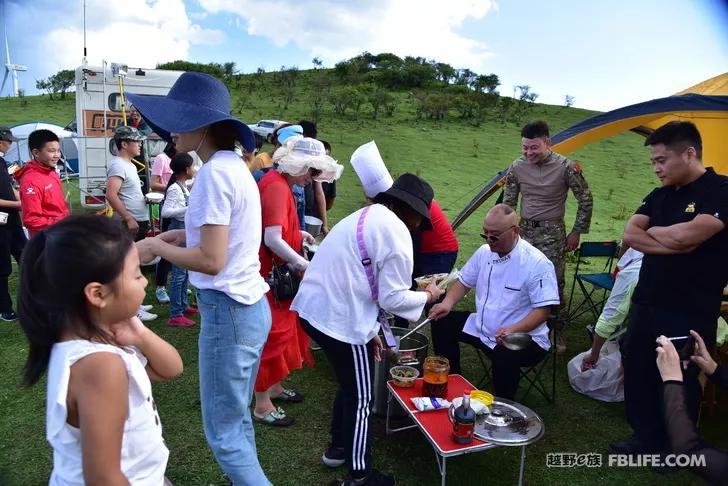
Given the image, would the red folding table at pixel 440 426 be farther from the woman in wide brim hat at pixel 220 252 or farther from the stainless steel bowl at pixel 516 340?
the woman in wide brim hat at pixel 220 252

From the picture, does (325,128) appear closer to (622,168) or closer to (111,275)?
(622,168)

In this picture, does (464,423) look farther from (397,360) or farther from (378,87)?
(378,87)

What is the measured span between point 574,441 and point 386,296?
1849mm

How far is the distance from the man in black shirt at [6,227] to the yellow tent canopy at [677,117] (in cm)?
498

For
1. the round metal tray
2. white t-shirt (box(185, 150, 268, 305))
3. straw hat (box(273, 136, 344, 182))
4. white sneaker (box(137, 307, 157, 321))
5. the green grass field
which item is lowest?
the green grass field

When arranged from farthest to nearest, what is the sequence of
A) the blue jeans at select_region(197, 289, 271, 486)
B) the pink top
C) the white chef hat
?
1. the pink top
2. the white chef hat
3. the blue jeans at select_region(197, 289, 271, 486)

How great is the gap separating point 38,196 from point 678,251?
15.2 ft

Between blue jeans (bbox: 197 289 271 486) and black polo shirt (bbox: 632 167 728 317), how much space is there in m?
2.06

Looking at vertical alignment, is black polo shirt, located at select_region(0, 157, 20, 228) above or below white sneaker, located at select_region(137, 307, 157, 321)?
above

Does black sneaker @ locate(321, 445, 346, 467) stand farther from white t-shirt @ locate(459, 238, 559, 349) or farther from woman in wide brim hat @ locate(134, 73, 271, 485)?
white t-shirt @ locate(459, 238, 559, 349)

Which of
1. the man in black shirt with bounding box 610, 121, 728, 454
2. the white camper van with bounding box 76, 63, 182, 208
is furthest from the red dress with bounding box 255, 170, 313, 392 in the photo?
the white camper van with bounding box 76, 63, 182, 208

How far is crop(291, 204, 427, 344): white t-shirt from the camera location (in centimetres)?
215

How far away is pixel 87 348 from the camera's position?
108 cm

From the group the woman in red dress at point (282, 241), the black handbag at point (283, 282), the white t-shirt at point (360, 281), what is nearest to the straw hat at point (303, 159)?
the woman in red dress at point (282, 241)
